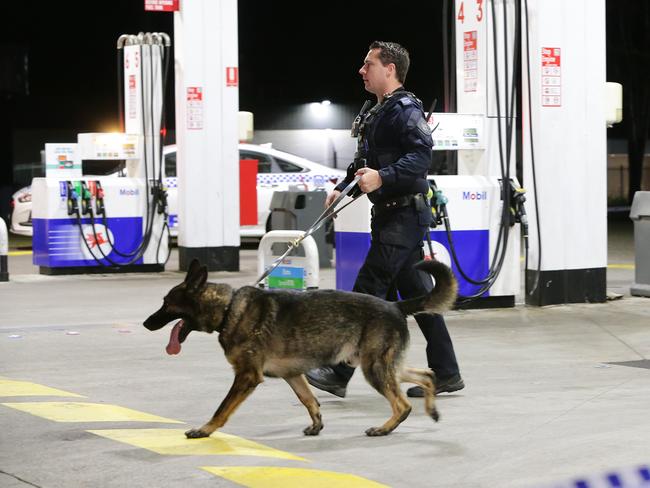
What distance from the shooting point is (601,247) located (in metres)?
12.6

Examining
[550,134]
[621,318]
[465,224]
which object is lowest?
[621,318]

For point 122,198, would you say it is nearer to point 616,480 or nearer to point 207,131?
point 207,131

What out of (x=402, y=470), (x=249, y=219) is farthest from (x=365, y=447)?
(x=249, y=219)

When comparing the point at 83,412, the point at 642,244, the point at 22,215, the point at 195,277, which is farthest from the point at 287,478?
the point at 22,215

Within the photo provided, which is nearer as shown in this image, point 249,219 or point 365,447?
point 365,447

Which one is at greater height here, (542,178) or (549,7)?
(549,7)

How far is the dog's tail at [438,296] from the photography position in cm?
675

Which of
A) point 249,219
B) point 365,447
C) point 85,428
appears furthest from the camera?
point 249,219

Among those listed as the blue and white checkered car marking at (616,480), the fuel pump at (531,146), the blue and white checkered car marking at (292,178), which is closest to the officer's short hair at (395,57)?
the blue and white checkered car marking at (616,480)

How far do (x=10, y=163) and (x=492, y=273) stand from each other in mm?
26730

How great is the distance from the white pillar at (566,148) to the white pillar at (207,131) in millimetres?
5199

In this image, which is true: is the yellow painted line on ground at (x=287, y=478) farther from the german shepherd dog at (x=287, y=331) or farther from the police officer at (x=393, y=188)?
the police officer at (x=393, y=188)

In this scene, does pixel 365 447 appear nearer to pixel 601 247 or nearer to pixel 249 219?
pixel 601 247

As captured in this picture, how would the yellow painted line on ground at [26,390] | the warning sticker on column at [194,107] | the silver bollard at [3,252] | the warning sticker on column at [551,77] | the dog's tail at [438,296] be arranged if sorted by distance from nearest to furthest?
the dog's tail at [438,296], the yellow painted line on ground at [26,390], the warning sticker on column at [551,77], the silver bollard at [3,252], the warning sticker on column at [194,107]
